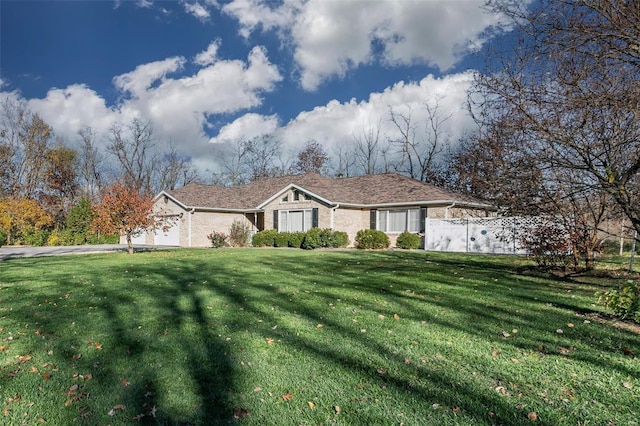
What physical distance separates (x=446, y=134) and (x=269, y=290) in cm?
3170

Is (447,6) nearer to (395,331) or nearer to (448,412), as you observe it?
(395,331)

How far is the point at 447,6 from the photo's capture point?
35.7 ft

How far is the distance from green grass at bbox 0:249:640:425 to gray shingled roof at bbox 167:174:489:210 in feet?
52.3

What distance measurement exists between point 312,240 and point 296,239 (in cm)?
150

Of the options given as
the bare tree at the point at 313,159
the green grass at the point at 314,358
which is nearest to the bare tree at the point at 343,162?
the bare tree at the point at 313,159

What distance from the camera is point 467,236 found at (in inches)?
837

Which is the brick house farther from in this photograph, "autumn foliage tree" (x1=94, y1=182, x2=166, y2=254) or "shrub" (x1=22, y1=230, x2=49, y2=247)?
"shrub" (x1=22, y1=230, x2=49, y2=247)

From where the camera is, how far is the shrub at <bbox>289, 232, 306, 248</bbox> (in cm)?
2418

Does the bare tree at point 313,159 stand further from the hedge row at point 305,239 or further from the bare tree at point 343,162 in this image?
the hedge row at point 305,239

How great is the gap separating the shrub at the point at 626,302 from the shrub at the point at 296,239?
744 inches

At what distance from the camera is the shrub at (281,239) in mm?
24856

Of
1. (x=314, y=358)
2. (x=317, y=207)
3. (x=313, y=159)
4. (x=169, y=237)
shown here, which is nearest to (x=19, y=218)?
(x=169, y=237)

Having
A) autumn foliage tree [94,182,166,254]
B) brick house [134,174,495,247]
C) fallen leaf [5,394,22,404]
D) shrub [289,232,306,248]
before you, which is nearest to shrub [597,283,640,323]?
fallen leaf [5,394,22,404]

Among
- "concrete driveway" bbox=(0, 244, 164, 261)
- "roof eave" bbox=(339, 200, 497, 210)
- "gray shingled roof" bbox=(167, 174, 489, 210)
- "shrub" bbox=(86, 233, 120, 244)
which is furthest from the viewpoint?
"shrub" bbox=(86, 233, 120, 244)
